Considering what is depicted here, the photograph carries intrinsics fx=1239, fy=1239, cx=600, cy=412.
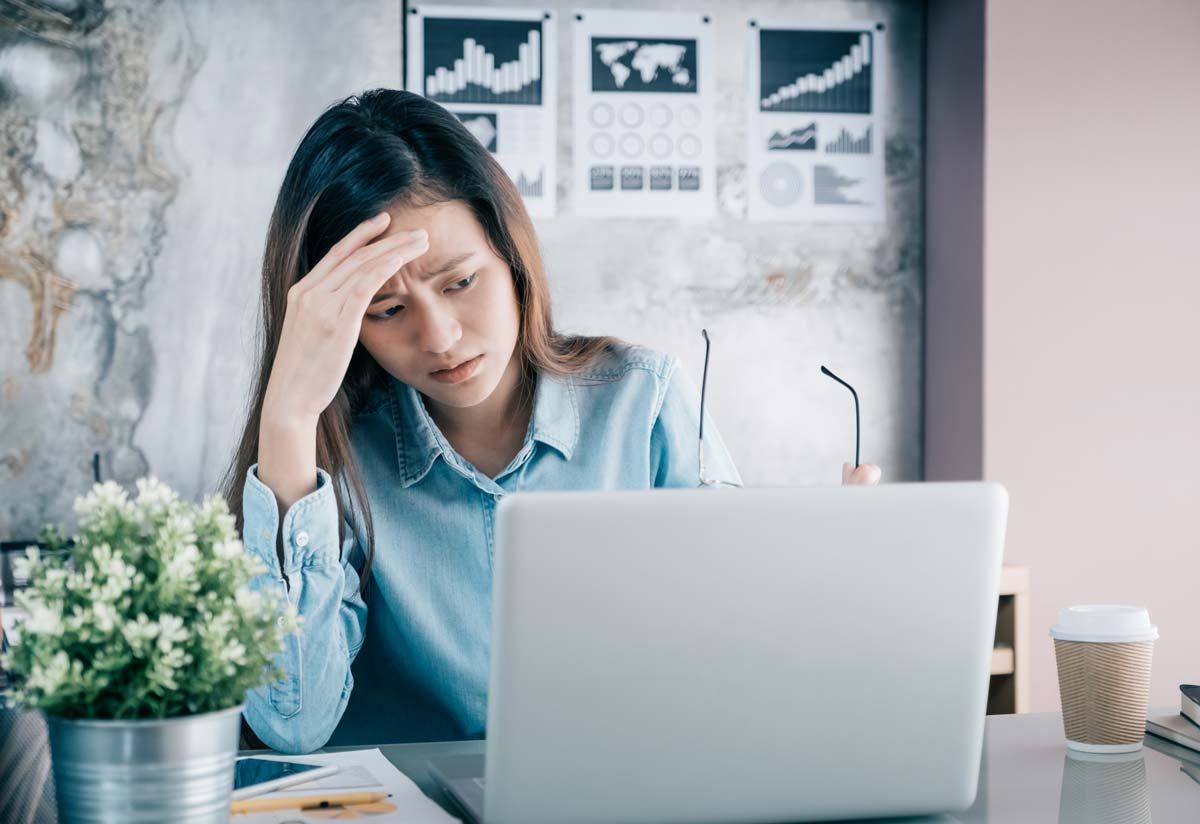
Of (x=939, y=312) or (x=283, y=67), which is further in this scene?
(x=939, y=312)

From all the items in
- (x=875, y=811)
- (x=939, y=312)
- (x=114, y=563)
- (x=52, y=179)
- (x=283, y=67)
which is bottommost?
(x=875, y=811)

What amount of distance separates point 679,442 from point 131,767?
0.97 m

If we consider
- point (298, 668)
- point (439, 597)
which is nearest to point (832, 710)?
point (298, 668)

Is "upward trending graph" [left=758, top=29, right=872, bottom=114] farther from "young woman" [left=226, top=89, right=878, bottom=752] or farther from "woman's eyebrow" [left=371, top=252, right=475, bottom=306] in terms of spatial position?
"woman's eyebrow" [left=371, top=252, right=475, bottom=306]

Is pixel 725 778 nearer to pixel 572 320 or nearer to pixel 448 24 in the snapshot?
pixel 572 320

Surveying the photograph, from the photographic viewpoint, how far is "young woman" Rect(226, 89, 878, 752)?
1.31 metres

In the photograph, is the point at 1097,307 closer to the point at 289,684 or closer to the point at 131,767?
the point at 289,684

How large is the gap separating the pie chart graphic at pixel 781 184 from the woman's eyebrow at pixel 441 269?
1677 mm

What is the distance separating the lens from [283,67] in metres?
2.77

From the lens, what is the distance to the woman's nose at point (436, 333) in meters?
1.37

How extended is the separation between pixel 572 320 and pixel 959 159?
38.4 inches

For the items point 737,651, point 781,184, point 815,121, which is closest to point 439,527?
point 737,651

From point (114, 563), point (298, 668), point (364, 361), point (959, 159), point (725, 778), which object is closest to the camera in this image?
point (114, 563)

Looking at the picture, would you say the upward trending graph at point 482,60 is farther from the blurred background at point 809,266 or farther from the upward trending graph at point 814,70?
the upward trending graph at point 814,70
